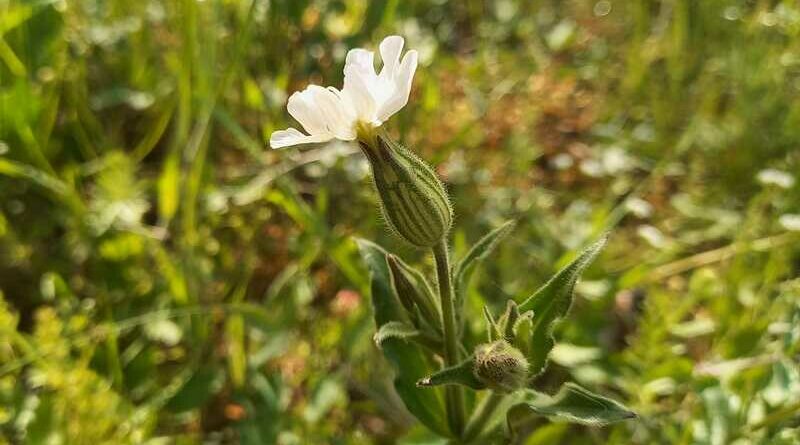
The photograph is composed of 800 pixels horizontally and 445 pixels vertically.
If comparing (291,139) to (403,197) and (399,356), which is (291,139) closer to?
(403,197)

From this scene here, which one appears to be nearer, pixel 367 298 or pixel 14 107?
pixel 367 298

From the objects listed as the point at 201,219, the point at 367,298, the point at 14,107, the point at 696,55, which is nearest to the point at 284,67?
the point at 201,219

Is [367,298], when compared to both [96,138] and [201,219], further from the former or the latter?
[96,138]

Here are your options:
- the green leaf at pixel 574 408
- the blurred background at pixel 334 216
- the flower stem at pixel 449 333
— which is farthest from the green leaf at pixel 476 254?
the blurred background at pixel 334 216

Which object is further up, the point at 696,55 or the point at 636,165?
the point at 696,55

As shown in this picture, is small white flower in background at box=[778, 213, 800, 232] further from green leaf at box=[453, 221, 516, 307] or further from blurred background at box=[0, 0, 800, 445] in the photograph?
green leaf at box=[453, 221, 516, 307]

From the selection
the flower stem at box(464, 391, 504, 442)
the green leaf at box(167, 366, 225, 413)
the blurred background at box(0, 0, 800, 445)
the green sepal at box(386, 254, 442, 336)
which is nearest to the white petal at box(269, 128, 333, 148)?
the green sepal at box(386, 254, 442, 336)

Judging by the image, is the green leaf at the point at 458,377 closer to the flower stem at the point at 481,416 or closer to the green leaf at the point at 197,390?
the flower stem at the point at 481,416
